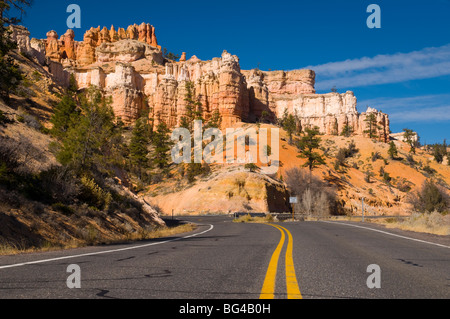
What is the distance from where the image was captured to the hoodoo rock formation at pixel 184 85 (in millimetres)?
101375

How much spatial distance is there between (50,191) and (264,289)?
1304 centimetres

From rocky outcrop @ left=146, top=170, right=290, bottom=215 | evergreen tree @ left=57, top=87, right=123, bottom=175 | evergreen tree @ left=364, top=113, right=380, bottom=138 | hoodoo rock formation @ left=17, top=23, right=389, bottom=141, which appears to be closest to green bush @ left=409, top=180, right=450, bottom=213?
rocky outcrop @ left=146, top=170, right=290, bottom=215

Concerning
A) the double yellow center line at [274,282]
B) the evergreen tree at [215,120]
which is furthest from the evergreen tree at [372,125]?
the double yellow center line at [274,282]

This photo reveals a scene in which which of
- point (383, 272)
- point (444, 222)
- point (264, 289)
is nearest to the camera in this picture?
point (264, 289)

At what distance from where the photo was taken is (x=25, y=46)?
79.0 m

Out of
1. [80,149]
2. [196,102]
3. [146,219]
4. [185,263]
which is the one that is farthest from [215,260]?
[196,102]

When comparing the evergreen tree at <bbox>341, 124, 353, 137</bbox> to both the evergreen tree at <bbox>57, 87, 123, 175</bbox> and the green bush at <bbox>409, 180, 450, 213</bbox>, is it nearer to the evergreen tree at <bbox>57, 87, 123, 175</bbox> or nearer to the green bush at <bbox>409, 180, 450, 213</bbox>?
the green bush at <bbox>409, 180, 450, 213</bbox>

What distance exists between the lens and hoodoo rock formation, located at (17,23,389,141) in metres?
101

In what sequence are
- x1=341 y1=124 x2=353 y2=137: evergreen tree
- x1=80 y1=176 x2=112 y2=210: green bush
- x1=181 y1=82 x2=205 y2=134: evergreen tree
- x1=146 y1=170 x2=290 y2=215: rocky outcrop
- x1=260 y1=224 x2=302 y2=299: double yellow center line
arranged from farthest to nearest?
x1=341 y1=124 x2=353 y2=137: evergreen tree < x1=181 y1=82 x2=205 y2=134: evergreen tree < x1=146 y1=170 x2=290 y2=215: rocky outcrop < x1=80 y1=176 x2=112 y2=210: green bush < x1=260 y1=224 x2=302 y2=299: double yellow center line

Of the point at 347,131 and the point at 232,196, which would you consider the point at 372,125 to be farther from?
the point at 232,196

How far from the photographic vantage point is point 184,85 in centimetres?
10762

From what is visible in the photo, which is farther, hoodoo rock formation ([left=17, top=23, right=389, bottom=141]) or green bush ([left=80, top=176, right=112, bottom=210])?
hoodoo rock formation ([left=17, top=23, right=389, bottom=141])

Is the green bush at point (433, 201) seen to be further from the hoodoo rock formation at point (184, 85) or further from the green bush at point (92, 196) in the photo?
the hoodoo rock formation at point (184, 85)

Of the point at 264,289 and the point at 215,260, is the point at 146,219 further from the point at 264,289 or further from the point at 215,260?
the point at 264,289
